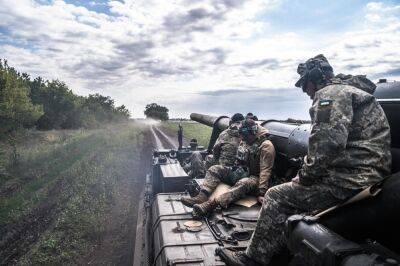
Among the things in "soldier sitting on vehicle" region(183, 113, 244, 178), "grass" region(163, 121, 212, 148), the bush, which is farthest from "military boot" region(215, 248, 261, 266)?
the bush

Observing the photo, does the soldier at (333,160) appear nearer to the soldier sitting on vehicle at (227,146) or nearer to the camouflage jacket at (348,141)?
the camouflage jacket at (348,141)

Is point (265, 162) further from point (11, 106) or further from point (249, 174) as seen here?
point (11, 106)

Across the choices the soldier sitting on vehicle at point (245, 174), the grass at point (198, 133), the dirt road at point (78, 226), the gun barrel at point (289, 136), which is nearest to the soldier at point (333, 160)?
the gun barrel at point (289, 136)

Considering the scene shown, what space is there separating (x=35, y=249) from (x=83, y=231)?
142 centimetres

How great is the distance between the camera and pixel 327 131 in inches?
153

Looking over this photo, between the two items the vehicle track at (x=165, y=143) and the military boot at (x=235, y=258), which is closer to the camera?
the military boot at (x=235, y=258)

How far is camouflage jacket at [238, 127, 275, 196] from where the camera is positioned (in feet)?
21.9

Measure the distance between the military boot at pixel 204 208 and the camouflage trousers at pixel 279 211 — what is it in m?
1.95

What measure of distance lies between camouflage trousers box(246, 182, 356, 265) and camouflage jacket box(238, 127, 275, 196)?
2.35 m

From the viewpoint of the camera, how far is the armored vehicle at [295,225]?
3.04 m

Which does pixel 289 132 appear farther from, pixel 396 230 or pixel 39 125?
pixel 39 125

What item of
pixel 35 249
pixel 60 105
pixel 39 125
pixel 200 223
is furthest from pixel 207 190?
pixel 60 105

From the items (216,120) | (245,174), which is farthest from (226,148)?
(216,120)

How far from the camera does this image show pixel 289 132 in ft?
22.0
